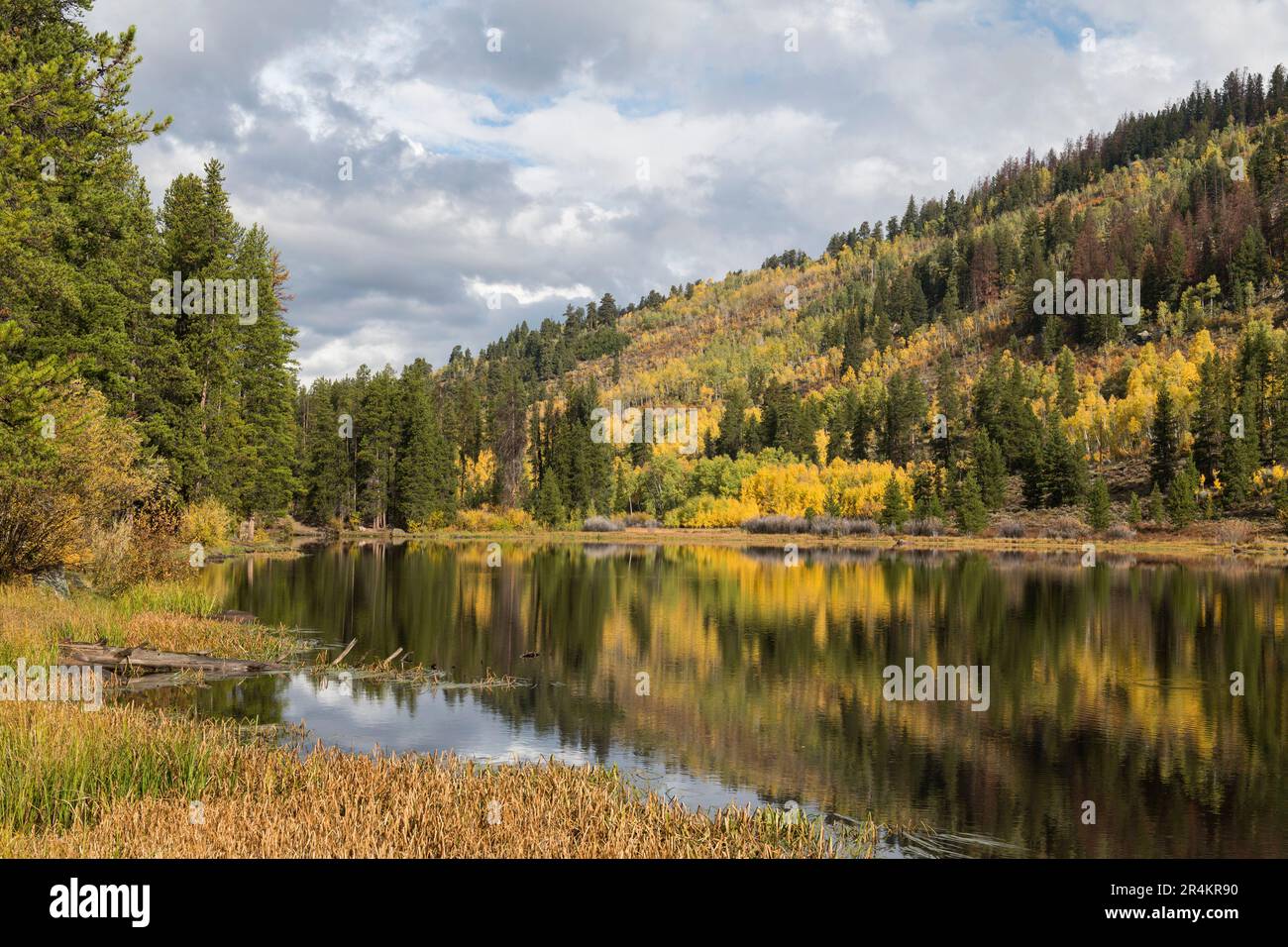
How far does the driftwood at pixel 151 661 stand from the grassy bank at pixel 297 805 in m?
6.71

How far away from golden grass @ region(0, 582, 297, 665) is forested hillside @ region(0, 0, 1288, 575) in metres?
2.38

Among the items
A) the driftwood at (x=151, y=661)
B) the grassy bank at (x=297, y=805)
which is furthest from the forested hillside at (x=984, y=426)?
the grassy bank at (x=297, y=805)

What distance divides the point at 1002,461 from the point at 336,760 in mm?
100532

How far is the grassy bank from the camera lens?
10.8 m

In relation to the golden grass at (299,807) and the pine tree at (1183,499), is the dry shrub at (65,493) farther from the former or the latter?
the pine tree at (1183,499)

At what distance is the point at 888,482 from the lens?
108 m

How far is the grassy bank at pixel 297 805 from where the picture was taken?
10828mm

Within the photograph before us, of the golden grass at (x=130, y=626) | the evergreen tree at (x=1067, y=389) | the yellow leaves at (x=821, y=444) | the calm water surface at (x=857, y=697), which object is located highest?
the evergreen tree at (x=1067, y=389)

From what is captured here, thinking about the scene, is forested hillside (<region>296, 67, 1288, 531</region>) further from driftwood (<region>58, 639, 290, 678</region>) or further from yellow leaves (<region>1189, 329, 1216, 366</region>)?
driftwood (<region>58, 639, 290, 678</region>)

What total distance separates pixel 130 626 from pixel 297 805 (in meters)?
17.4

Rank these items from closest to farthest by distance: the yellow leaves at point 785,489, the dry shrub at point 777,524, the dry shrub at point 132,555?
the dry shrub at point 132,555
the dry shrub at point 777,524
the yellow leaves at point 785,489

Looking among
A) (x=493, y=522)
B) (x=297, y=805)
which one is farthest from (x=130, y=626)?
(x=493, y=522)

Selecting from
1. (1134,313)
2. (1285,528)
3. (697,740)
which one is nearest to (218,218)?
(697,740)

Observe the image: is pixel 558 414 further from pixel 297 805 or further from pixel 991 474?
pixel 297 805
